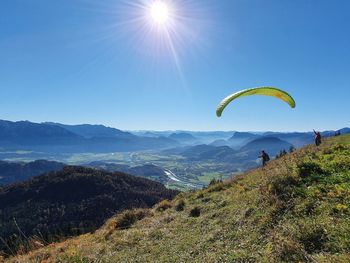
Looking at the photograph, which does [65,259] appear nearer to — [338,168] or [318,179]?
[318,179]

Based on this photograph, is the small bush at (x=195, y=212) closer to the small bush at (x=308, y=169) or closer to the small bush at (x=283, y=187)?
the small bush at (x=283, y=187)

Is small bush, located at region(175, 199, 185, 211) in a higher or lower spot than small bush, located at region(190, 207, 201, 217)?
lower

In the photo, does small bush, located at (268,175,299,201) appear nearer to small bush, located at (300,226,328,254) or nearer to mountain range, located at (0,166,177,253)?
small bush, located at (300,226,328,254)

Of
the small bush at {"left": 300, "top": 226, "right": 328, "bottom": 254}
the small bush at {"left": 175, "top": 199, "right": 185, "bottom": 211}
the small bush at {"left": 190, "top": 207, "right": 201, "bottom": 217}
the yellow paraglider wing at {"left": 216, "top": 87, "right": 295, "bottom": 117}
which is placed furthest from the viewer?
the small bush at {"left": 175, "top": 199, "right": 185, "bottom": 211}

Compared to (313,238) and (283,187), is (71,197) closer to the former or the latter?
(283,187)

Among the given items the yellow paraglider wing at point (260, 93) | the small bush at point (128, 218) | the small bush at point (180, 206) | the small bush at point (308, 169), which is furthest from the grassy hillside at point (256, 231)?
the yellow paraglider wing at point (260, 93)

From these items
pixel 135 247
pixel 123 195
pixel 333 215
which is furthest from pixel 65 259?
pixel 123 195

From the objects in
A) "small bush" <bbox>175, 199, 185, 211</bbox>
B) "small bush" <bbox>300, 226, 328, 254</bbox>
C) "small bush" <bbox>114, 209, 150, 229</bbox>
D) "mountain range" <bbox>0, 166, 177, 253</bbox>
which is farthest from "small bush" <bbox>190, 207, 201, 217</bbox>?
"mountain range" <bbox>0, 166, 177, 253</bbox>
